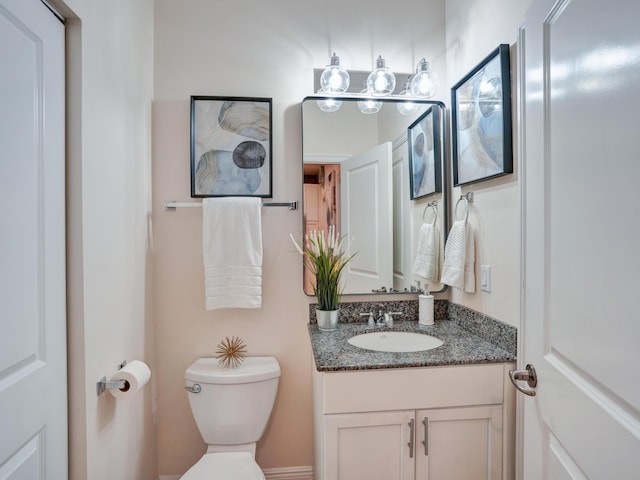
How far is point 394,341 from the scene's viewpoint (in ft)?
5.27

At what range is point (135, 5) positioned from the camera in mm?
1471

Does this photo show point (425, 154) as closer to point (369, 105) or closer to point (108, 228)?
point (369, 105)

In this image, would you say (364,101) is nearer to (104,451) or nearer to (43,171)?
(43,171)

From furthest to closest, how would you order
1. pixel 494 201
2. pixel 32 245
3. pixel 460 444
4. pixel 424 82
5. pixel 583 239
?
pixel 424 82, pixel 494 201, pixel 460 444, pixel 32 245, pixel 583 239

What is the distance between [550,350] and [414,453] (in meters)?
0.69

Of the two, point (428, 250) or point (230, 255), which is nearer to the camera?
point (230, 255)

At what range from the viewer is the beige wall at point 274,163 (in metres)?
1.70

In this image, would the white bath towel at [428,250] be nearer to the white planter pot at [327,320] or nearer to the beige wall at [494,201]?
the beige wall at [494,201]

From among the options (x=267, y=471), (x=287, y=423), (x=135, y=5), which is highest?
(x=135, y=5)

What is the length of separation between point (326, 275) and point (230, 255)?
1.52 ft

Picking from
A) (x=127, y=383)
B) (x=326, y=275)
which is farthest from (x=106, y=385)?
(x=326, y=275)

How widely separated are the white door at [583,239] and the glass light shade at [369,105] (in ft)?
3.01

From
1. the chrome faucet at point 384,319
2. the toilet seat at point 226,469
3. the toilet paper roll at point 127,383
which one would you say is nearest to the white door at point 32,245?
the toilet paper roll at point 127,383

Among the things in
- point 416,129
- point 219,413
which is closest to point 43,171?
point 219,413
